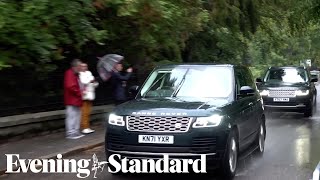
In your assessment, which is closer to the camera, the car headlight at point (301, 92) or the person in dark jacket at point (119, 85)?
the person in dark jacket at point (119, 85)

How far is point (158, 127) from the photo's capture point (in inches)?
282

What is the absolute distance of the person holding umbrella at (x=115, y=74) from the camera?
43.3ft

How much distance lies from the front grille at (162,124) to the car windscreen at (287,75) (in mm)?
11696

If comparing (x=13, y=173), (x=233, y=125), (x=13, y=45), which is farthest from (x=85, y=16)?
(x=233, y=125)

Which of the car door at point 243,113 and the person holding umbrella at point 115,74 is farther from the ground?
the car door at point 243,113

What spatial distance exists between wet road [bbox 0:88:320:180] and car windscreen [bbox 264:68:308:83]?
384cm

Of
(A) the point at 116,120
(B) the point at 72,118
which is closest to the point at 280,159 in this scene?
(A) the point at 116,120

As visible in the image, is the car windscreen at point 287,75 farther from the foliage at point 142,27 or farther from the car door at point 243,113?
the car door at point 243,113

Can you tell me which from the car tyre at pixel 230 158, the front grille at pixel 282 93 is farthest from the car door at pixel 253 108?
the front grille at pixel 282 93

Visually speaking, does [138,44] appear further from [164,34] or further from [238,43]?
[238,43]

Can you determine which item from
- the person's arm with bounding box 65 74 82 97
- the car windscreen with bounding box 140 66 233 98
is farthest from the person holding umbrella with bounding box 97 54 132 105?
the car windscreen with bounding box 140 66 233 98

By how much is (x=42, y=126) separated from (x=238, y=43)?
13760mm

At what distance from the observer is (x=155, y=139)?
7.12m

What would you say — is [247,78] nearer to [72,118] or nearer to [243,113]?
[243,113]
